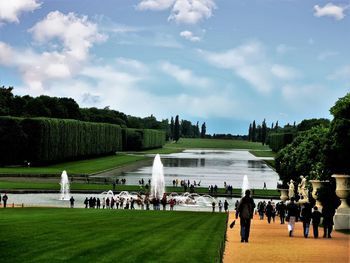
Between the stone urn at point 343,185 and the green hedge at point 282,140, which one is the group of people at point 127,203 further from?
the green hedge at point 282,140

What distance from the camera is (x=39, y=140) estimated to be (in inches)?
3078

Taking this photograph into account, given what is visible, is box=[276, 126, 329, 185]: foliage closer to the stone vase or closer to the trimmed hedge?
the stone vase

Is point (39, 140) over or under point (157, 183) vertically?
over

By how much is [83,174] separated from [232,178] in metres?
15.0

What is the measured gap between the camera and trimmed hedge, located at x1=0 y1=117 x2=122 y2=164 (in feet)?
252

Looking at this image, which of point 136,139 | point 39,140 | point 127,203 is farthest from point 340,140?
point 136,139

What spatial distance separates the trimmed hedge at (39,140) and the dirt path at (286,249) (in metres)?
63.0

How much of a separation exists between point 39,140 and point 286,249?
221 feet

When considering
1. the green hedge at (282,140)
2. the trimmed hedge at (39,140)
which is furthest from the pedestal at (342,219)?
the green hedge at (282,140)

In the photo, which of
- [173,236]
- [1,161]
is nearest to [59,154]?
[1,161]

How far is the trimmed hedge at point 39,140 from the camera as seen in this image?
7688 centimetres

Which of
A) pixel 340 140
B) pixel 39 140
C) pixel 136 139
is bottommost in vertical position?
pixel 340 140

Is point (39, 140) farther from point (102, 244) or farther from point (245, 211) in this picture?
point (102, 244)

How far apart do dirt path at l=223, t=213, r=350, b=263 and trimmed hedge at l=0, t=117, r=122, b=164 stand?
2482 inches
